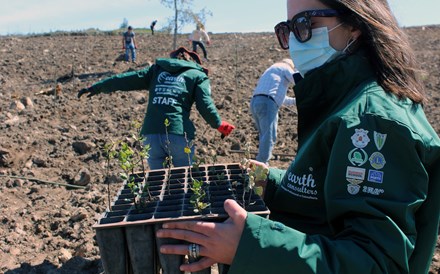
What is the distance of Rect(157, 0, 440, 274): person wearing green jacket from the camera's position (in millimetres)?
1111

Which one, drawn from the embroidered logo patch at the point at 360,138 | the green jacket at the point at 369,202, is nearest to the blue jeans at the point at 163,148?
the green jacket at the point at 369,202

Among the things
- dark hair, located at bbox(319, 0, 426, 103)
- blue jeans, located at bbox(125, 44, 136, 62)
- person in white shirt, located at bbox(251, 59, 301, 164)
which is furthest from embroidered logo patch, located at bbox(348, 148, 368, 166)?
blue jeans, located at bbox(125, 44, 136, 62)

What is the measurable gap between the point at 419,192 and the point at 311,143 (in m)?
0.32

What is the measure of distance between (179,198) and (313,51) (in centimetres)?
74

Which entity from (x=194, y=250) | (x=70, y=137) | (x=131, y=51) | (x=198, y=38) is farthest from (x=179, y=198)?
(x=131, y=51)

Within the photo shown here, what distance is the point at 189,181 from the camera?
2082mm

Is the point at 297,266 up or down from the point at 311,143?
down

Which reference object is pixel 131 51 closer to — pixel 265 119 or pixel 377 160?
pixel 265 119

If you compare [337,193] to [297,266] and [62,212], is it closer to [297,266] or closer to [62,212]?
[297,266]

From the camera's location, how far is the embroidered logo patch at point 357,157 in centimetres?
114

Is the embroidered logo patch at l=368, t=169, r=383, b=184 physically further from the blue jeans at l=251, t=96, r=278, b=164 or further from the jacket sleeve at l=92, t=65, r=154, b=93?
the blue jeans at l=251, t=96, r=278, b=164

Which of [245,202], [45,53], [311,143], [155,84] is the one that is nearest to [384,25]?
[311,143]

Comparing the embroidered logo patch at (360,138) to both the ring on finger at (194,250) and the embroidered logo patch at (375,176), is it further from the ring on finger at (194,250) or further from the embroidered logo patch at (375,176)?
the ring on finger at (194,250)

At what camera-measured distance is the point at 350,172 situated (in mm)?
1154
